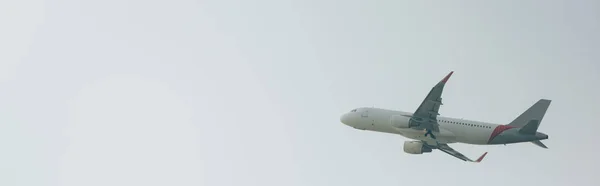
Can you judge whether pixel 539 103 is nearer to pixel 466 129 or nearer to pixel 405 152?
pixel 466 129

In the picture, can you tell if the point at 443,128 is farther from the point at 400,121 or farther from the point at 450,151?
the point at 450,151

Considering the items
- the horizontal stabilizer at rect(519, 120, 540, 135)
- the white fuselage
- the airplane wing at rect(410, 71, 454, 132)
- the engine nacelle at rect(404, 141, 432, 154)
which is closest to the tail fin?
the horizontal stabilizer at rect(519, 120, 540, 135)

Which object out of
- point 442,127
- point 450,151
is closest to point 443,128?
point 442,127

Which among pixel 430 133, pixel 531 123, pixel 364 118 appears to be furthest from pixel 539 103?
pixel 364 118

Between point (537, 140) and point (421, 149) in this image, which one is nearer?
point (537, 140)

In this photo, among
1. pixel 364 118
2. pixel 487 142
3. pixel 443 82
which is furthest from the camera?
pixel 364 118

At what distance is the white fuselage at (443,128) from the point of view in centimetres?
9981

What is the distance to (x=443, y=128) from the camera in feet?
333

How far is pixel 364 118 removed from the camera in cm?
10656

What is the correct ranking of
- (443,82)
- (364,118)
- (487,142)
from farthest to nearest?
(364,118)
(487,142)
(443,82)

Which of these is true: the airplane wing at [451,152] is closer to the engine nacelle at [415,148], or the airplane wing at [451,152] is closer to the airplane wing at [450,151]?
the airplane wing at [450,151]

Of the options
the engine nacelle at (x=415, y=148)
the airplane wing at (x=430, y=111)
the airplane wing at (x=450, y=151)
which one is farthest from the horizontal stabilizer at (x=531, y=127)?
the engine nacelle at (x=415, y=148)

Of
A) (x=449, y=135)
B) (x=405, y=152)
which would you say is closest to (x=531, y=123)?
(x=449, y=135)

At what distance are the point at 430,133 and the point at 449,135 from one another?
217cm
